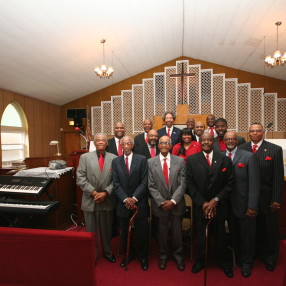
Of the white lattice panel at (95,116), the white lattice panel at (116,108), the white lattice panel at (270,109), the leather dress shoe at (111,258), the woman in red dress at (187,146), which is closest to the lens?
the leather dress shoe at (111,258)

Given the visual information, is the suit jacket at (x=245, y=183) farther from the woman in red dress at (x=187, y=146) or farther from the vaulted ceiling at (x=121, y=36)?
the vaulted ceiling at (x=121, y=36)

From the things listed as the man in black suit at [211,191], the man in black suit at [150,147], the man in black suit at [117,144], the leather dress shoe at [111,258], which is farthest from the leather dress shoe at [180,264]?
the man in black suit at [117,144]

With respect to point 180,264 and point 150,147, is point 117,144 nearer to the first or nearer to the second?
point 150,147

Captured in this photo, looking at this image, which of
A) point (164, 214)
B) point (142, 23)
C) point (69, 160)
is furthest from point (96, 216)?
point (142, 23)

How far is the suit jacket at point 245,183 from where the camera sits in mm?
2281

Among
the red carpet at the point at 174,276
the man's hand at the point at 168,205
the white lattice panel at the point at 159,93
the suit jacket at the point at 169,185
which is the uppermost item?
the white lattice panel at the point at 159,93

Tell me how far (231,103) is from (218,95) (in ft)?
1.87

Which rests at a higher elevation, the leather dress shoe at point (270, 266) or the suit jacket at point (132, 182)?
the suit jacket at point (132, 182)

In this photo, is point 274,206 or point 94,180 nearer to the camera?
point 274,206

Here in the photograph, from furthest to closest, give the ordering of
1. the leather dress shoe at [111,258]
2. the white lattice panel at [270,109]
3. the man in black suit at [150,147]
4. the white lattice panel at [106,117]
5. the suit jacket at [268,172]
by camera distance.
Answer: the white lattice panel at [106,117] → the white lattice panel at [270,109] → the man in black suit at [150,147] → the leather dress shoe at [111,258] → the suit jacket at [268,172]

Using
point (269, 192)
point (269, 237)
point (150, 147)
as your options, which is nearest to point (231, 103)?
point (150, 147)

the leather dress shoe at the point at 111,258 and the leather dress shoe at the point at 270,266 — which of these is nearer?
the leather dress shoe at the point at 270,266

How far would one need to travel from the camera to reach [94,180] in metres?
2.68

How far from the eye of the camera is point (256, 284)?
7.13 feet
